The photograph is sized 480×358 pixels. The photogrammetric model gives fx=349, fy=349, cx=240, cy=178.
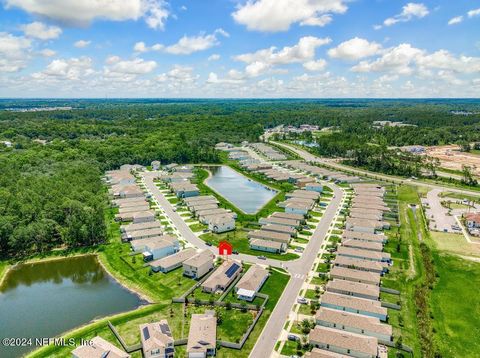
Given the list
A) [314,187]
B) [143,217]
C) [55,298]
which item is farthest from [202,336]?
[314,187]

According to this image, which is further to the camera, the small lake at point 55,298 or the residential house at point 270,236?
the residential house at point 270,236

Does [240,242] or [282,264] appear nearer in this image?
[282,264]

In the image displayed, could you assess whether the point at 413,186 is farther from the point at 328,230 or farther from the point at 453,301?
the point at 453,301

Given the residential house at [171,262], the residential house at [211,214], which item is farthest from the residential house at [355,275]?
the residential house at [211,214]

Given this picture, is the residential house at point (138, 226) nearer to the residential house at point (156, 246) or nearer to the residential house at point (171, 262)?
the residential house at point (156, 246)

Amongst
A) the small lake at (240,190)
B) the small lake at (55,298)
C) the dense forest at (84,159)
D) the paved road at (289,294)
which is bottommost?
the small lake at (55,298)

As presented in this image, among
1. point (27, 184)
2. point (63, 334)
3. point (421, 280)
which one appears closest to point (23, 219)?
point (27, 184)

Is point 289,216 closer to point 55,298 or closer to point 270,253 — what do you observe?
point 270,253
